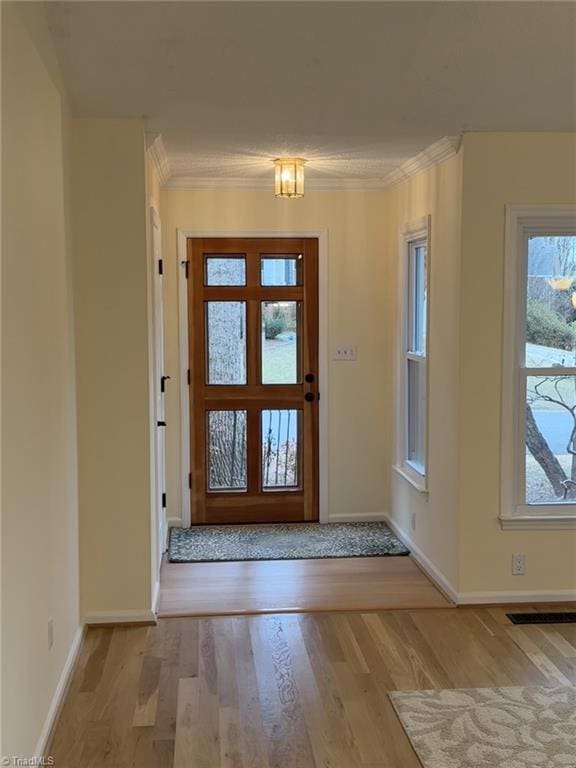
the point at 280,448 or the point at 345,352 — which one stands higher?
the point at 345,352

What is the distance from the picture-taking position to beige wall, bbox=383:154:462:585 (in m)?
3.89

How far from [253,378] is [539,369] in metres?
2.09

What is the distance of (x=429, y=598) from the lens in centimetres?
401

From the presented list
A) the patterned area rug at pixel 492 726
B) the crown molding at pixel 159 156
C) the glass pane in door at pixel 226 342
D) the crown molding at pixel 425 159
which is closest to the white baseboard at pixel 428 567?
the patterned area rug at pixel 492 726

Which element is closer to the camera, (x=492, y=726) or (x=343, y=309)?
(x=492, y=726)

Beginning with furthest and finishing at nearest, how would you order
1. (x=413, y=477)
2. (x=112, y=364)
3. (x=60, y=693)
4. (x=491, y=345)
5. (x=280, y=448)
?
(x=280, y=448) → (x=413, y=477) → (x=491, y=345) → (x=112, y=364) → (x=60, y=693)

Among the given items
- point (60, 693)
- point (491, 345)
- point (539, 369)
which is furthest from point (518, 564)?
point (60, 693)

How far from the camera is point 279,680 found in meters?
3.14

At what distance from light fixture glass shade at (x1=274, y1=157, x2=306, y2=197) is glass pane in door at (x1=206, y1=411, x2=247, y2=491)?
162cm

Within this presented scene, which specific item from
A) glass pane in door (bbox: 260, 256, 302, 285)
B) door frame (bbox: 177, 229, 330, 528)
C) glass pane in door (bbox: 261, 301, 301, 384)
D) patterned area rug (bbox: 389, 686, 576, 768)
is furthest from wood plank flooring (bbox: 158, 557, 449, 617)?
glass pane in door (bbox: 260, 256, 302, 285)

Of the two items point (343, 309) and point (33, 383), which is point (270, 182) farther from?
point (33, 383)

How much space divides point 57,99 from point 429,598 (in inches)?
115

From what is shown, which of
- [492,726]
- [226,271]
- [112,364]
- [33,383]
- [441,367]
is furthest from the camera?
[226,271]

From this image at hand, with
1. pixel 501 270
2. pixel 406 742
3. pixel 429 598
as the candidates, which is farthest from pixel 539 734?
pixel 501 270
